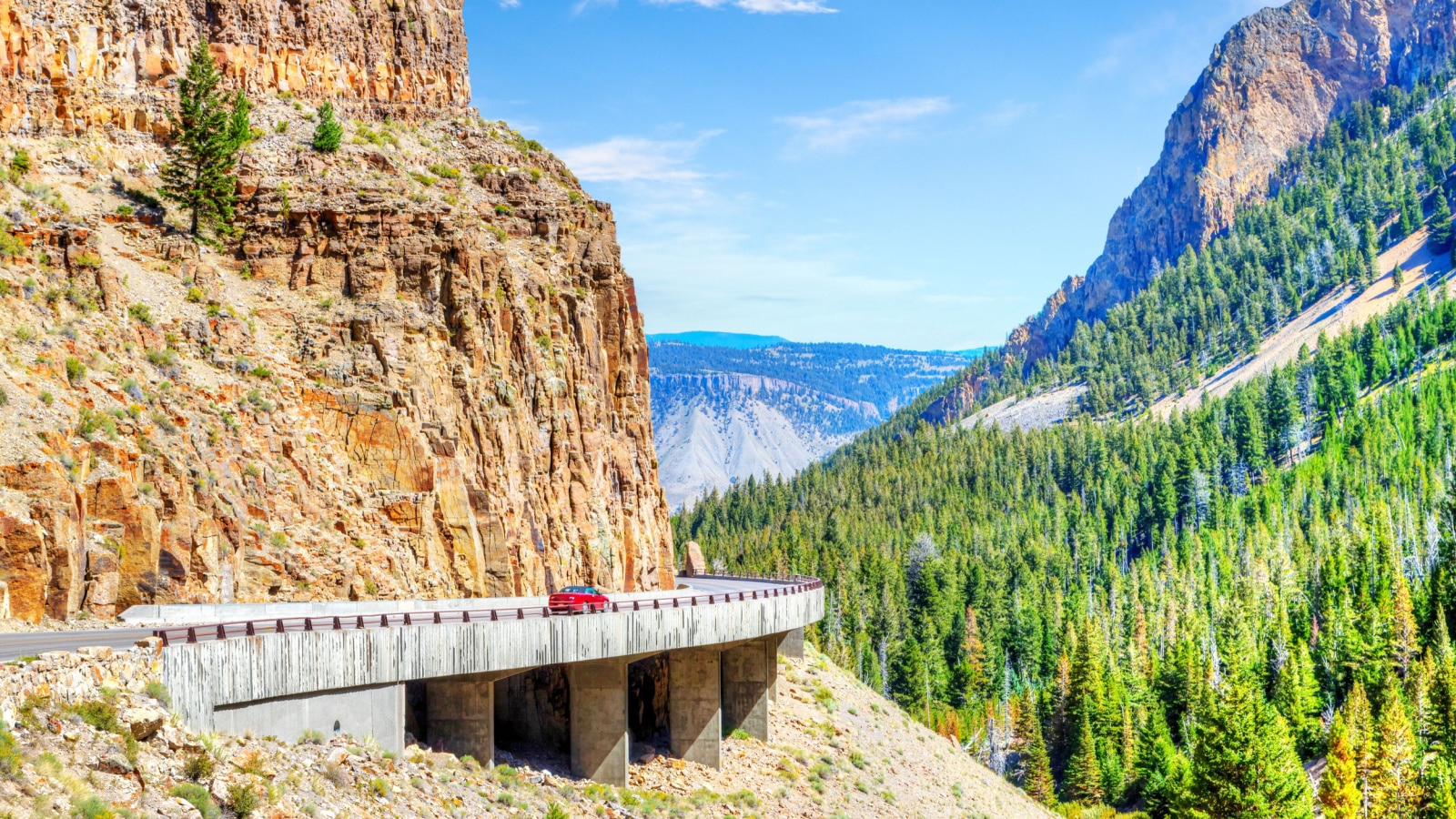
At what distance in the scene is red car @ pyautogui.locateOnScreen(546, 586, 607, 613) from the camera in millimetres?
38594

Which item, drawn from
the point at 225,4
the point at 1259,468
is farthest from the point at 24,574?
the point at 1259,468

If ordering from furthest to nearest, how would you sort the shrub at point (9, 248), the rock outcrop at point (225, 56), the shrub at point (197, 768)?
1. the rock outcrop at point (225, 56)
2. the shrub at point (9, 248)
3. the shrub at point (197, 768)

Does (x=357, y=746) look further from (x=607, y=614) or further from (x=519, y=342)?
(x=519, y=342)

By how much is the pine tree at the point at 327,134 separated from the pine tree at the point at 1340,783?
52.7 m

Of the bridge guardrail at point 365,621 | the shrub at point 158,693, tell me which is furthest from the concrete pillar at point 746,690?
the shrub at point 158,693

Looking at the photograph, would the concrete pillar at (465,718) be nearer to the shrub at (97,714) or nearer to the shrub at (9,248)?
→ the shrub at (97,714)

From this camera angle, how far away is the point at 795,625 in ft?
176

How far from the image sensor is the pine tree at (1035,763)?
91.1 meters

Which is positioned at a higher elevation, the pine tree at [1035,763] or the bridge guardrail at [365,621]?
the bridge guardrail at [365,621]

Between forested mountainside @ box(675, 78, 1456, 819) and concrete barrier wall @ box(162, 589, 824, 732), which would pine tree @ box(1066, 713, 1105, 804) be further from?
concrete barrier wall @ box(162, 589, 824, 732)

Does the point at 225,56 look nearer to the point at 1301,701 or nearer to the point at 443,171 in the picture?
the point at 443,171

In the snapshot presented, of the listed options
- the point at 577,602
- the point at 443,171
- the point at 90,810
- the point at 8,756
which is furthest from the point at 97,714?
the point at 443,171

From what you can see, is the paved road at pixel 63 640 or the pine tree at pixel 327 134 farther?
the pine tree at pixel 327 134

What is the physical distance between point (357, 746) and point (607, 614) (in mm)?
10929
